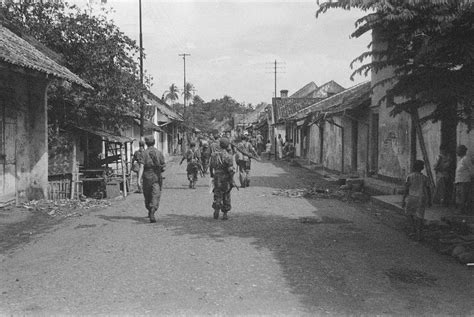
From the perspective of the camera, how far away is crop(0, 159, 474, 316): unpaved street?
15.2 feet

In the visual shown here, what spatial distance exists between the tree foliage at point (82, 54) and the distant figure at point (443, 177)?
34.5ft

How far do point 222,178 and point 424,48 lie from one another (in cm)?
489

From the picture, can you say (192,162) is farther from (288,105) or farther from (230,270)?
(288,105)

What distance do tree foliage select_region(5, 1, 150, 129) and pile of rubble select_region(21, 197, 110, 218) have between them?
3541mm

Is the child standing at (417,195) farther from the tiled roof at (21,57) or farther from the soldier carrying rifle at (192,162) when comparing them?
the soldier carrying rifle at (192,162)

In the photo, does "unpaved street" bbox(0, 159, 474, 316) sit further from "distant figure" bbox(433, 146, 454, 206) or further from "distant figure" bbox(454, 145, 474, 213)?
"distant figure" bbox(433, 146, 454, 206)

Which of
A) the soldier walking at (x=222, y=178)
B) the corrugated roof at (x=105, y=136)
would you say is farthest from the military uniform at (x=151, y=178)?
the corrugated roof at (x=105, y=136)

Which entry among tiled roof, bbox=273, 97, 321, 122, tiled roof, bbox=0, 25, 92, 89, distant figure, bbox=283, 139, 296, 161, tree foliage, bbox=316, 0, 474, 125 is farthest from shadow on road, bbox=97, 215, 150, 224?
tiled roof, bbox=273, 97, 321, 122

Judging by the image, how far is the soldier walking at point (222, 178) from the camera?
9859 mm

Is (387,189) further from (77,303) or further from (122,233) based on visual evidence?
(77,303)

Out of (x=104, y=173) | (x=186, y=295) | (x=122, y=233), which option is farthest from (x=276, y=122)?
(x=186, y=295)

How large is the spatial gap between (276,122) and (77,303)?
127 ft

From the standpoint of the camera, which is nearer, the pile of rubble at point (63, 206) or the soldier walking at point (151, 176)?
the soldier walking at point (151, 176)

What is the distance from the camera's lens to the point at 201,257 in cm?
651
